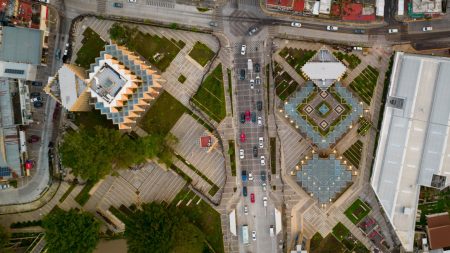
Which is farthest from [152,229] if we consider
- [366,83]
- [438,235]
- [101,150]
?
[438,235]

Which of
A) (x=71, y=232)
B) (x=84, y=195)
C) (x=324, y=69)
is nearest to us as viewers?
(x=71, y=232)

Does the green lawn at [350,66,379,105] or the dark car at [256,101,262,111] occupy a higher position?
the green lawn at [350,66,379,105]

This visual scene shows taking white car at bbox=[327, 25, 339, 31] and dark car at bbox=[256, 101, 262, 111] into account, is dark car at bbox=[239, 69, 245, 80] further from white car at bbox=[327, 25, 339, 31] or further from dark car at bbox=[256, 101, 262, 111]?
white car at bbox=[327, 25, 339, 31]

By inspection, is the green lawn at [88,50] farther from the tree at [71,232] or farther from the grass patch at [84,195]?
Result: the tree at [71,232]

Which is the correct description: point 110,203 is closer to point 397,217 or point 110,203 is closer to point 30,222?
point 30,222

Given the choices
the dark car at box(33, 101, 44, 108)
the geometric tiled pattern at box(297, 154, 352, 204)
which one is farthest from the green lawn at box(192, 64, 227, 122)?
the dark car at box(33, 101, 44, 108)

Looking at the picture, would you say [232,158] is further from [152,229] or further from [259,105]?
[152,229]
